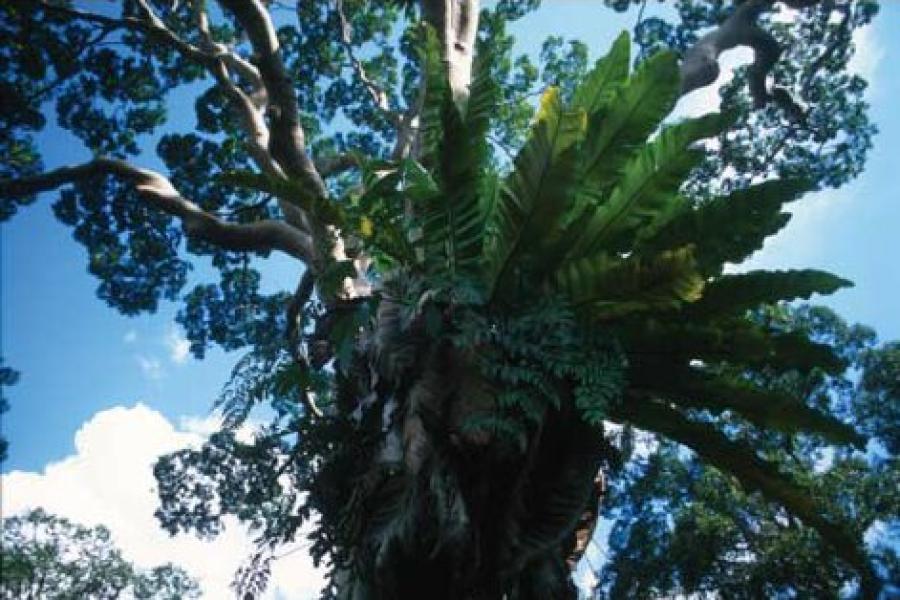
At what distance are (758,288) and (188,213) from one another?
4.79 m

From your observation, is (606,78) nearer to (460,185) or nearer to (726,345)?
(460,185)

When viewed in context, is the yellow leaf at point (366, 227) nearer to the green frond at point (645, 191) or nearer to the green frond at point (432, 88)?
the green frond at point (432, 88)

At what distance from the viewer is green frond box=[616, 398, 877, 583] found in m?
3.38

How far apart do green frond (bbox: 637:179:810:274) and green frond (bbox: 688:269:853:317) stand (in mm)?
156

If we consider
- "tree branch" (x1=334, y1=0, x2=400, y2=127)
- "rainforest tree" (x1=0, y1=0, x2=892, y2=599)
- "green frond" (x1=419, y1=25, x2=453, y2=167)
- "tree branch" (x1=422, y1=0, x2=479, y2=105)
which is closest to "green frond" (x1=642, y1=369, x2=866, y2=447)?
"rainforest tree" (x1=0, y1=0, x2=892, y2=599)

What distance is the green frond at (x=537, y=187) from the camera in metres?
3.09

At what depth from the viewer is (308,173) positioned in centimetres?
505

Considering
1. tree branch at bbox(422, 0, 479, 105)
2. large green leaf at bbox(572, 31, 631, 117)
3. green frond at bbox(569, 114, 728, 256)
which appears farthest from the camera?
tree branch at bbox(422, 0, 479, 105)

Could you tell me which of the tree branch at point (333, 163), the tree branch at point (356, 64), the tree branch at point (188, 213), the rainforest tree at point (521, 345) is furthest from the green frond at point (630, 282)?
the tree branch at point (356, 64)

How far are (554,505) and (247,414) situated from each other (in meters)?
1.95

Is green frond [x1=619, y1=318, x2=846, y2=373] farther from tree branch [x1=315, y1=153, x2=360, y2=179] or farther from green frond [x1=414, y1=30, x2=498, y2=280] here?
tree branch [x1=315, y1=153, x2=360, y2=179]

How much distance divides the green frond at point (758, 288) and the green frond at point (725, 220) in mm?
156

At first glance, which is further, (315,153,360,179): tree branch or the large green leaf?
(315,153,360,179): tree branch

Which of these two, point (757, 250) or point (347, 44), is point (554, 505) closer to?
point (757, 250)
